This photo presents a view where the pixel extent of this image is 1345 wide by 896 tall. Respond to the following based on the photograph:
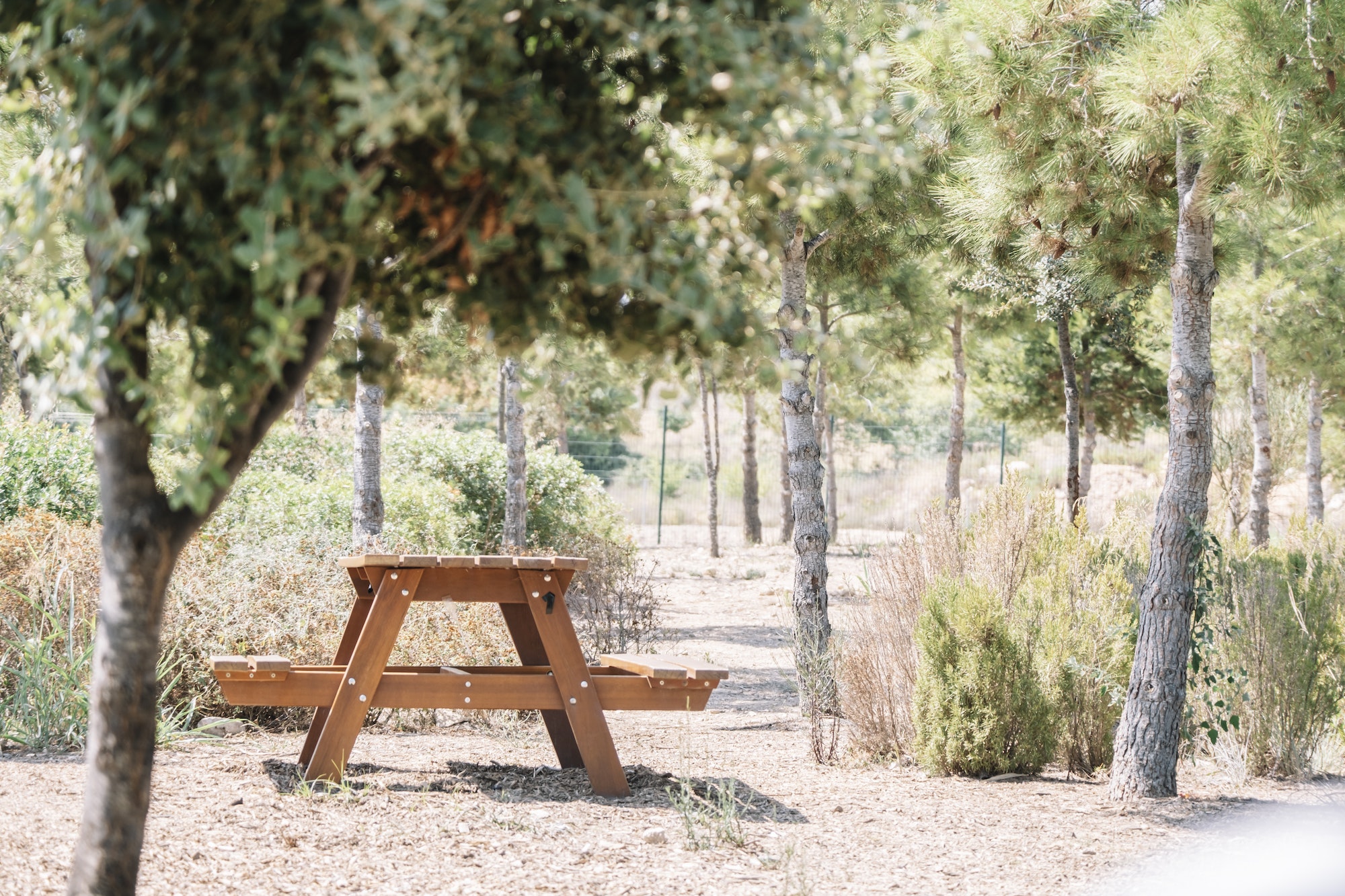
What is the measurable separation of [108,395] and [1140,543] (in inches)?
269

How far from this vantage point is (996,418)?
59.4ft

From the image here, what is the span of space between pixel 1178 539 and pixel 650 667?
2.17m

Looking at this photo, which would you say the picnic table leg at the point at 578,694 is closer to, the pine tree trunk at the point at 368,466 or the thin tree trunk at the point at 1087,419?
the pine tree trunk at the point at 368,466

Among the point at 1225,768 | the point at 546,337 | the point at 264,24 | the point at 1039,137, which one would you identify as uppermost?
the point at 1039,137

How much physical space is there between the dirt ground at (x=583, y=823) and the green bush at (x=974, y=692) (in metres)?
0.14

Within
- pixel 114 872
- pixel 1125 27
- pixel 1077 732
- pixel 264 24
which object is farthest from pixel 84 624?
pixel 1125 27

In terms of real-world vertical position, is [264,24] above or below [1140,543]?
above

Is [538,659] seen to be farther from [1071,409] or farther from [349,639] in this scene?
[1071,409]

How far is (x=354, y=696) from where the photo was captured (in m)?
4.02

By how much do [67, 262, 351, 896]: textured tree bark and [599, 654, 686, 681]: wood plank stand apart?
2.29 m

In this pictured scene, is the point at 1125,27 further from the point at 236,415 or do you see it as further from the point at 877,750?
the point at 236,415

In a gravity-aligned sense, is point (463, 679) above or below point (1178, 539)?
below

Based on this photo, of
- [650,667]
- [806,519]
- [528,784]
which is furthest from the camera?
[806,519]

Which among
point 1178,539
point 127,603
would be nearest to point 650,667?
point 1178,539
